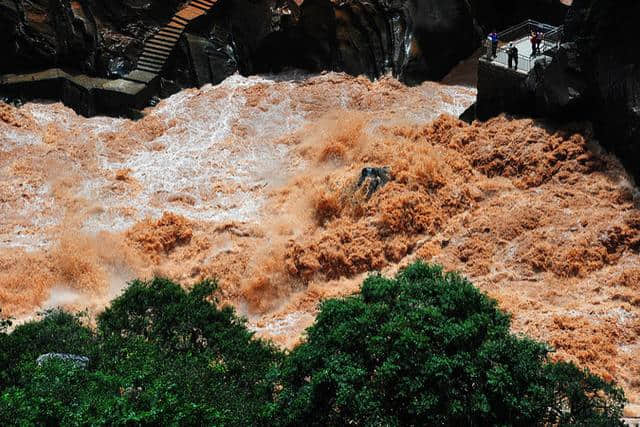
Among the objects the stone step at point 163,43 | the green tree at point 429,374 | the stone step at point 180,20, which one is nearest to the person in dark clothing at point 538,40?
the green tree at point 429,374

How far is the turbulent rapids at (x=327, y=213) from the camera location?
22.5 metres

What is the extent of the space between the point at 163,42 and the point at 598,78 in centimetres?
1814

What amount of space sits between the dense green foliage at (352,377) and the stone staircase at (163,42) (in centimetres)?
1851

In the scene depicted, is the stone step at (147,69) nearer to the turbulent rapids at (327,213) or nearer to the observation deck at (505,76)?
the turbulent rapids at (327,213)

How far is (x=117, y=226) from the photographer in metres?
26.6

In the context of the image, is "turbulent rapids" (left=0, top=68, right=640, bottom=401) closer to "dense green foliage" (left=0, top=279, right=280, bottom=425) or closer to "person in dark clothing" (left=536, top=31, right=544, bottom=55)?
"person in dark clothing" (left=536, top=31, right=544, bottom=55)

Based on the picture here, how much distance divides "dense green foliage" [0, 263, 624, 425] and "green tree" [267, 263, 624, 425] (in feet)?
0.07

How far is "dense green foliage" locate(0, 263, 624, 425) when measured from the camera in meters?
15.1

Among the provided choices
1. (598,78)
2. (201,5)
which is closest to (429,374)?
(598,78)

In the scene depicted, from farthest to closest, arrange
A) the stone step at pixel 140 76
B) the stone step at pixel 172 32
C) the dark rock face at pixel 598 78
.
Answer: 1. the stone step at pixel 172 32
2. the stone step at pixel 140 76
3. the dark rock face at pixel 598 78

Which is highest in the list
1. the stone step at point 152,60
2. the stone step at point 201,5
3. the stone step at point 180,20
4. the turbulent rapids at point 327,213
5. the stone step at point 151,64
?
the stone step at point 201,5

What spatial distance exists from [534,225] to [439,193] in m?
3.21

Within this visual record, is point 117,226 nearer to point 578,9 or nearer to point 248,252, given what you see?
point 248,252

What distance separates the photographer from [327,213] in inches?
1019
